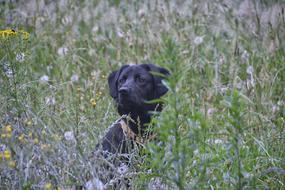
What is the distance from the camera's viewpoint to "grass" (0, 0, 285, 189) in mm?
3328

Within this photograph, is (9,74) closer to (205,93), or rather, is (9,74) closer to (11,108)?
(11,108)

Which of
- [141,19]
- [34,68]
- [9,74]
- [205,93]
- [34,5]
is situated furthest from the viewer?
[34,5]

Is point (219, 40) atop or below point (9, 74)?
below

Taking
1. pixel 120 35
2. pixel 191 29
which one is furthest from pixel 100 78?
pixel 191 29

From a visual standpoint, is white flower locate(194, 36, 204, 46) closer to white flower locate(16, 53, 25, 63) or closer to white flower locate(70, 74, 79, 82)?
white flower locate(70, 74, 79, 82)

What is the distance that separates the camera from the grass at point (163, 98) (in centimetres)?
333

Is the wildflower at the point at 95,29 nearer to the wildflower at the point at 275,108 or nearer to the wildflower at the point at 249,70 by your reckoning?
the wildflower at the point at 249,70

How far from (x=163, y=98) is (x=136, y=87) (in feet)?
7.87

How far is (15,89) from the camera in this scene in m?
4.19

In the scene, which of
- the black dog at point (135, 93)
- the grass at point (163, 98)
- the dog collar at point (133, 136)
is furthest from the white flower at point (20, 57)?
the black dog at point (135, 93)

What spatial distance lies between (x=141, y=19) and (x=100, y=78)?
143 centimetres

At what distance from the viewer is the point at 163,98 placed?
10.7 ft

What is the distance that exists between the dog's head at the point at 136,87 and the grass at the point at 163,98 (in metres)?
0.17

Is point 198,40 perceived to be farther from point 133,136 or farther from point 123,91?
point 133,136
